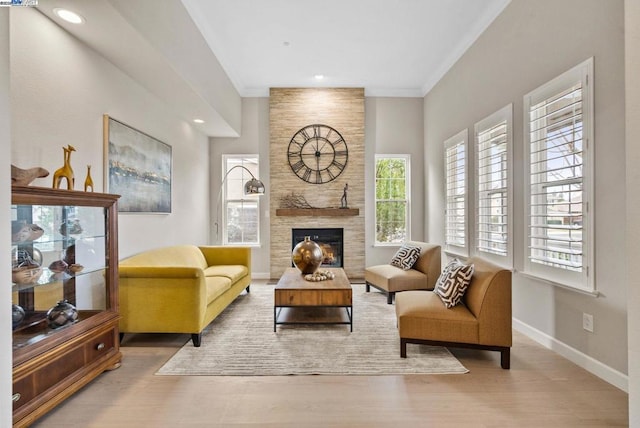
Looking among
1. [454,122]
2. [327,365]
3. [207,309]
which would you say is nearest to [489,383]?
[327,365]

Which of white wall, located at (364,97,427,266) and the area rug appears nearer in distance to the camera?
the area rug

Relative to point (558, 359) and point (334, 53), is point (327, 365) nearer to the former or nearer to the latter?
point (558, 359)

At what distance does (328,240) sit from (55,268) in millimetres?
4068

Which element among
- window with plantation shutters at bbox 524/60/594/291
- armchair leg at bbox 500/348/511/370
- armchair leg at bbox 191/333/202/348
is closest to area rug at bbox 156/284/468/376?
armchair leg at bbox 191/333/202/348

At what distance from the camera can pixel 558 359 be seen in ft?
8.12

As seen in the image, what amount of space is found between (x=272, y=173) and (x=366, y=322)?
3229 mm

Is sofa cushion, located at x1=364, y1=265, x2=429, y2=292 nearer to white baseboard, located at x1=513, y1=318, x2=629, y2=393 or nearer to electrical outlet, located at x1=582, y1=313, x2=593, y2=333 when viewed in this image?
white baseboard, located at x1=513, y1=318, x2=629, y2=393

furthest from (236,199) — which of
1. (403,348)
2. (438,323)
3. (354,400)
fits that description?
(354,400)

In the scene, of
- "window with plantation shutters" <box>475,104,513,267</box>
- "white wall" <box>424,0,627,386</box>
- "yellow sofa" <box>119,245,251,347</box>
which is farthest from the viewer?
"window with plantation shutters" <box>475,104,513,267</box>

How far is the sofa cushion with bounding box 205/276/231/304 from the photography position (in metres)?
3.00

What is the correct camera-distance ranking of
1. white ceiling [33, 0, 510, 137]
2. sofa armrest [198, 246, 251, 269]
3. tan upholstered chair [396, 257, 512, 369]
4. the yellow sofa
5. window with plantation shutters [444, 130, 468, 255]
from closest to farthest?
tan upholstered chair [396, 257, 512, 369] < white ceiling [33, 0, 510, 137] < the yellow sofa < window with plantation shutters [444, 130, 468, 255] < sofa armrest [198, 246, 251, 269]

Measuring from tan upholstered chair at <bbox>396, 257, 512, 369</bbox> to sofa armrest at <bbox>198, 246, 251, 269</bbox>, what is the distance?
2.53 metres

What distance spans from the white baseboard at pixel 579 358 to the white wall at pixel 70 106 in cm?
397

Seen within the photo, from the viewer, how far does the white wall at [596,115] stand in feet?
6.71
